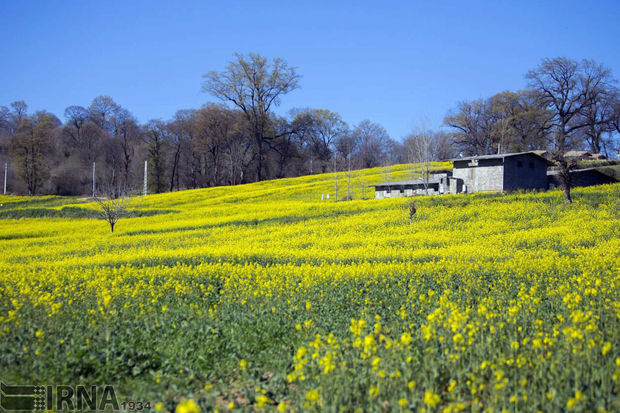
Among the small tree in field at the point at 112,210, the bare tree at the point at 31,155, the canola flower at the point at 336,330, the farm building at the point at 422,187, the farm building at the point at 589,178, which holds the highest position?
the bare tree at the point at 31,155

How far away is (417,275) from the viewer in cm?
1126

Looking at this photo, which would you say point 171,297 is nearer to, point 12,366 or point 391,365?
point 12,366

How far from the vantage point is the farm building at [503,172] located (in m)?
37.9

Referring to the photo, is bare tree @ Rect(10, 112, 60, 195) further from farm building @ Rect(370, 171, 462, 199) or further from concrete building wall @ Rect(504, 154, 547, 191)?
concrete building wall @ Rect(504, 154, 547, 191)

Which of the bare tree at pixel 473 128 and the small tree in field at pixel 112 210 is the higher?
the bare tree at pixel 473 128

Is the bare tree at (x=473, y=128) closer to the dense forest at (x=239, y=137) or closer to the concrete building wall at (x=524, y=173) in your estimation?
the dense forest at (x=239, y=137)

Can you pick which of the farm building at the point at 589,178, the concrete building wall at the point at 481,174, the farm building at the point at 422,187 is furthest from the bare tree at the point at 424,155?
the farm building at the point at 589,178

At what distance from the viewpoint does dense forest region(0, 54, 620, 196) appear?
66.6 metres

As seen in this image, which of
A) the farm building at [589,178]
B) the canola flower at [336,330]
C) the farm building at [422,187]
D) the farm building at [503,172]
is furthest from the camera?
the farm building at [422,187]

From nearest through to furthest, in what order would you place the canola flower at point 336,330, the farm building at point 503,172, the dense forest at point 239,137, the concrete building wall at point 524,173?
the canola flower at point 336,330 < the farm building at point 503,172 < the concrete building wall at point 524,173 < the dense forest at point 239,137

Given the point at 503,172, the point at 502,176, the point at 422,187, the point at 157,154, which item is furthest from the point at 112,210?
the point at 157,154

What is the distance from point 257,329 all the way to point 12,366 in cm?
323

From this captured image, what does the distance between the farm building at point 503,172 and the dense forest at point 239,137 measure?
67.4 ft

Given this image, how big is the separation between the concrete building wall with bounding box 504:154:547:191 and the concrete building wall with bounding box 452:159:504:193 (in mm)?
556
